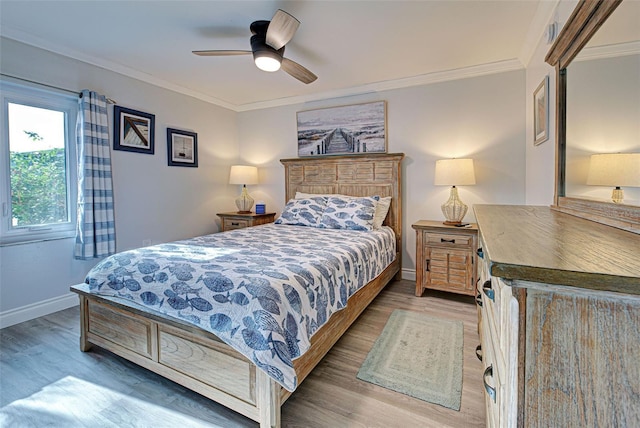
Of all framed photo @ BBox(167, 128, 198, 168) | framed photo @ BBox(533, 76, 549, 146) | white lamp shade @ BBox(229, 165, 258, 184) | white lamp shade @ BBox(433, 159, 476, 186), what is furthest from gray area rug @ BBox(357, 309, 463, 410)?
framed photo @ BBox(167, 128, 198, 168)

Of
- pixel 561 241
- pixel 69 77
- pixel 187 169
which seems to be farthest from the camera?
pixel 187 169

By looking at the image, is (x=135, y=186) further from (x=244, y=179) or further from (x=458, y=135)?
(x=458, y=135)

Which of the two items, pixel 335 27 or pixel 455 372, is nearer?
pixel 455 372

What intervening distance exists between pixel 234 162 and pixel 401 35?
3119mm

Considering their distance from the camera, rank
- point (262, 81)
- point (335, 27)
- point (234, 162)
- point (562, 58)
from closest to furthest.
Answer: point (562, 58) < point (335, 27) < point (262, 81) < point (234, 162)

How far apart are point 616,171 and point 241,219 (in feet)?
12.5

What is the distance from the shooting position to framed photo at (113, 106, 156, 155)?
318 cm

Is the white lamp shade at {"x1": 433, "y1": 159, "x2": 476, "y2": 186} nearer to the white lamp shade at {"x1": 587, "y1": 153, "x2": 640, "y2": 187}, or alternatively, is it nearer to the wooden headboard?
the wooden headboard

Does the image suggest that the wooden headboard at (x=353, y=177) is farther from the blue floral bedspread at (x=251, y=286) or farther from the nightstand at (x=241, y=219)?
the blue floral bedspread at (x=251, y=286)

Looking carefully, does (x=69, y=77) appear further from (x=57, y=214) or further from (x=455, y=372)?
(x=455, y=372)

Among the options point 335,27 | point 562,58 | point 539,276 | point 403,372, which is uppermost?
point 335,27

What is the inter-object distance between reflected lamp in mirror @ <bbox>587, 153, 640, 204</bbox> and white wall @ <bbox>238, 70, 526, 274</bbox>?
2.11 meters

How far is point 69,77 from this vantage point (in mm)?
2812

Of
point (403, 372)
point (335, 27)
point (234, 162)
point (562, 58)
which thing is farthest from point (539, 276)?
point (234, 162)
